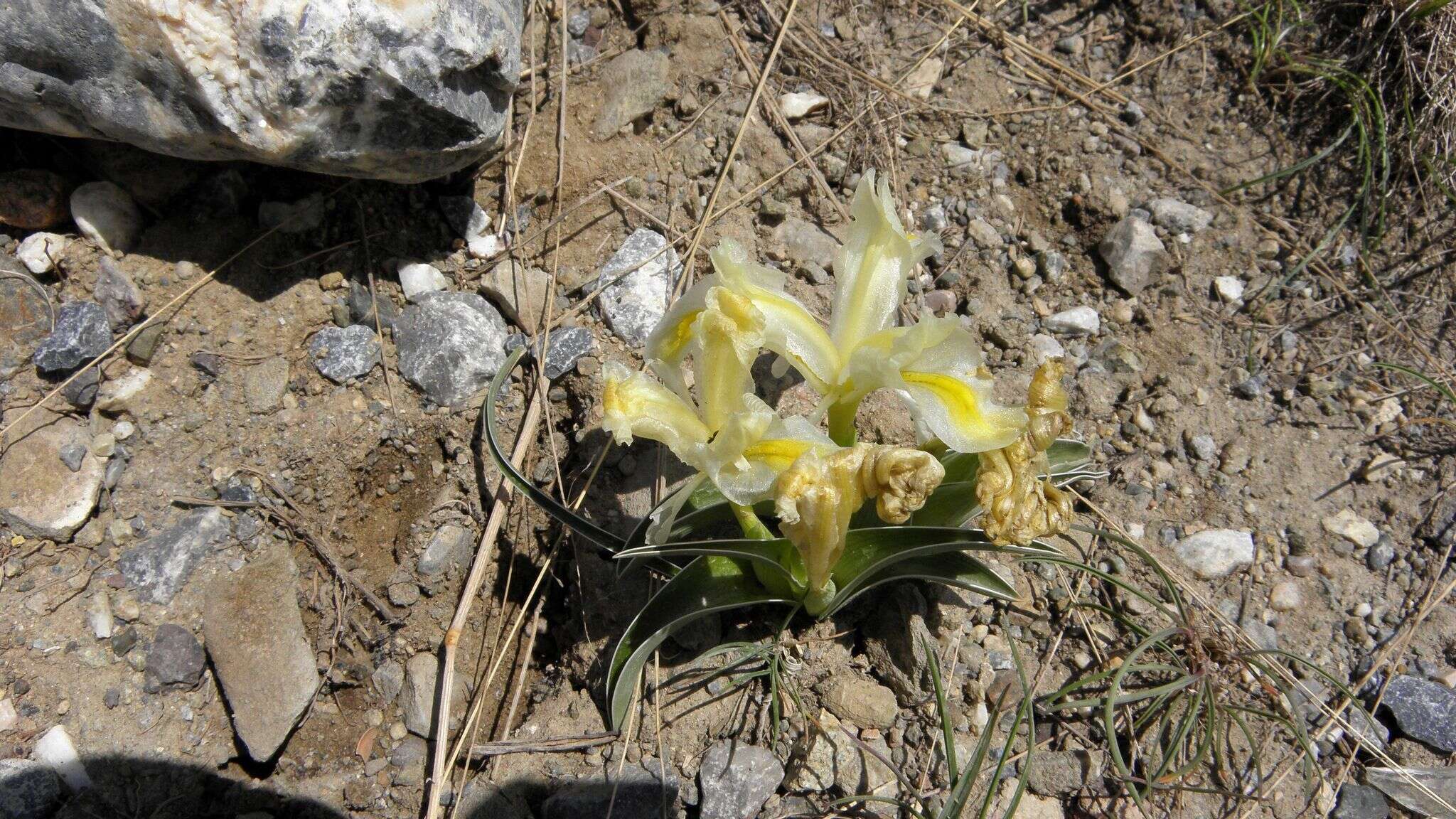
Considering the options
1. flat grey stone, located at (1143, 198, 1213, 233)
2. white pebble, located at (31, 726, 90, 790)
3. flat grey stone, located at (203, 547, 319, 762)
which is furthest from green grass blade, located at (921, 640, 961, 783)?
white pebble, located at (31, 726, 90, 790)

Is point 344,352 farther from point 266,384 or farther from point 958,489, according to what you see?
point 958,489

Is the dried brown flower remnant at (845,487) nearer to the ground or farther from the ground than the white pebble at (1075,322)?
farther from the ground

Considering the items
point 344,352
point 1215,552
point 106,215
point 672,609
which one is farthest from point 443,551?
point 1215,552

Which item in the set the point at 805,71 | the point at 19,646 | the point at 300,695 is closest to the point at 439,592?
the point at 300,695

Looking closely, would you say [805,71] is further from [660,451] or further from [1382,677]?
[1382,677]

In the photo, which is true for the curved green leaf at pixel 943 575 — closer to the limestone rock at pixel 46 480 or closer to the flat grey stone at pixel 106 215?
the limestone rock at pixel 46 480

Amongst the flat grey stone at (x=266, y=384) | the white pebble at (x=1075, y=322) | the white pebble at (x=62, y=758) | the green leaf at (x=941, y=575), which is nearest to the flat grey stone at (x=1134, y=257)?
the white pebble at (x=1075, y=322)
